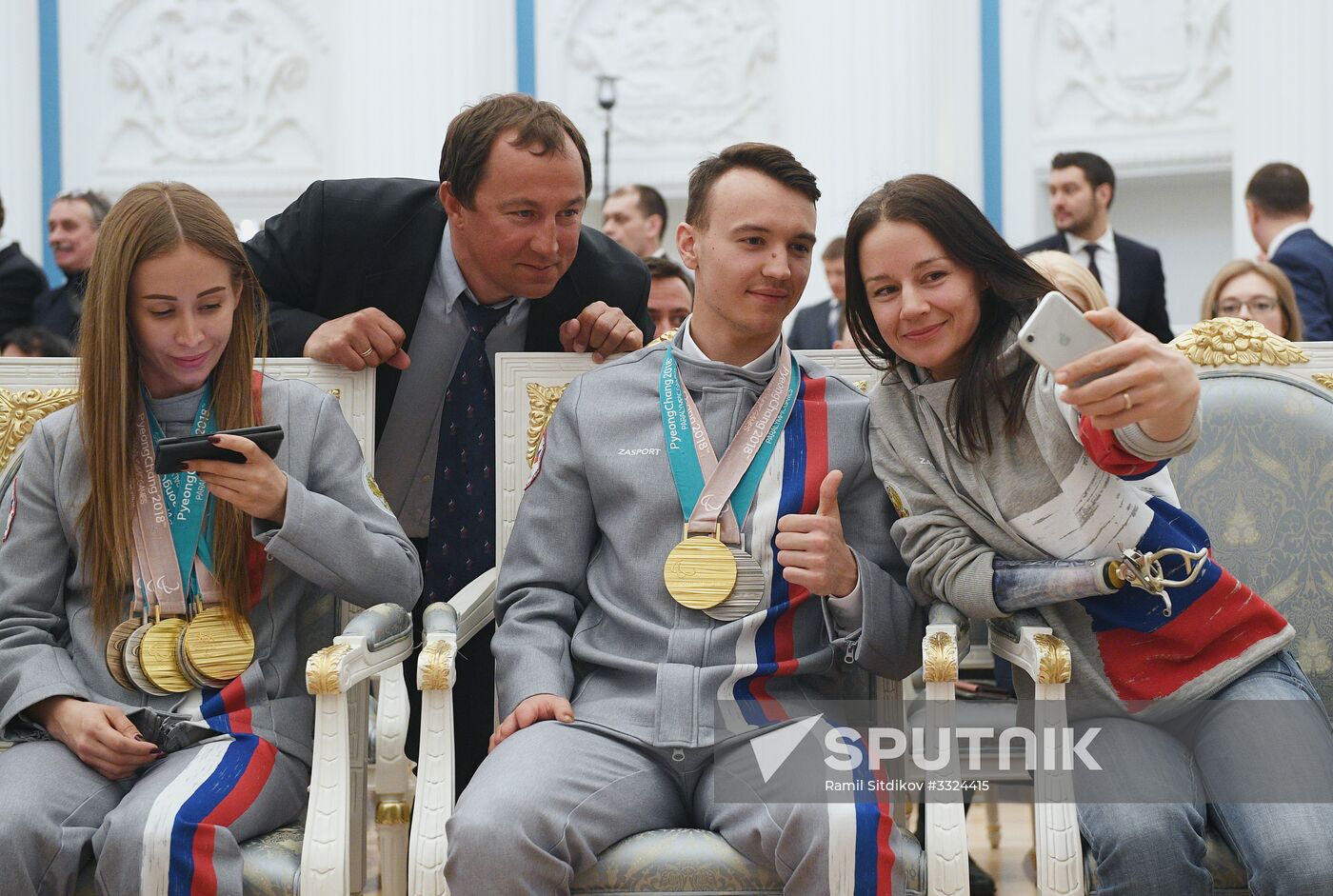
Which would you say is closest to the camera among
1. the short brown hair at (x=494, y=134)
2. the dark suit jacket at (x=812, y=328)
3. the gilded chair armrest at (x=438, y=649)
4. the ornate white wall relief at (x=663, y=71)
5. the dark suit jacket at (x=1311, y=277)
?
the gilded chair armrest at (x=438, y=649)

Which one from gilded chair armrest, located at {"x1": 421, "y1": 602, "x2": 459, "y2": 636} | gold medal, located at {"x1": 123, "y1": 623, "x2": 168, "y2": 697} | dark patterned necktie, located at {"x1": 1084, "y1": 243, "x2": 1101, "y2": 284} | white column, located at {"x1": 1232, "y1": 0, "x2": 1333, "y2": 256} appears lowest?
gold medal, located at {"x1": 123, "y1": 623, "x2": 168, "y2": 697}

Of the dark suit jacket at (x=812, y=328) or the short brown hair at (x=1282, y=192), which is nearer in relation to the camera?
the short brown hair at (x=1282, y=192)

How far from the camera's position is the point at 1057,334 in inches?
88.4

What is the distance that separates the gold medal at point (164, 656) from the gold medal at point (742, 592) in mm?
881

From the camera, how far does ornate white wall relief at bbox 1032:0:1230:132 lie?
386 inches

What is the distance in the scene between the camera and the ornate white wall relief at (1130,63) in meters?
9.81

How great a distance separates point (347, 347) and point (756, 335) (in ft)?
2.75

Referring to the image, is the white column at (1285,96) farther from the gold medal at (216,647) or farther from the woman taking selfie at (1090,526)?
the gold medal at (216,647)

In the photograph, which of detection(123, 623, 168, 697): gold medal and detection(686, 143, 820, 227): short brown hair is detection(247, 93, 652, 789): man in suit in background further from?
detection(123, 623, 168, 697): gold medal

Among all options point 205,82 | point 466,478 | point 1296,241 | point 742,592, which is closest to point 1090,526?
point 742,592

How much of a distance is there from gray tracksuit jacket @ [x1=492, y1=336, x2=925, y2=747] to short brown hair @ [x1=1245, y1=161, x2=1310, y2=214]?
153 inches

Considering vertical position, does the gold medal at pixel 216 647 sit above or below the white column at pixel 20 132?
below

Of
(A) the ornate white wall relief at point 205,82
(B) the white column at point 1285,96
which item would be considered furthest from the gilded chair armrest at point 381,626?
(A) the ornate white wall relief at point 205,82

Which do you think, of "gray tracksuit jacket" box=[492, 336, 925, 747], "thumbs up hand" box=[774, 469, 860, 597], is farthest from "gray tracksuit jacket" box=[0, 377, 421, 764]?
"thumbs up hand" box=[774, 469, 860, 597]
